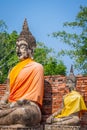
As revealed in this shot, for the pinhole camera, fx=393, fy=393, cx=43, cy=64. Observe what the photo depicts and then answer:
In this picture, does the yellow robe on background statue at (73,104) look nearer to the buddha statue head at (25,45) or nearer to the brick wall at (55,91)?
the brick wall at (55,91)

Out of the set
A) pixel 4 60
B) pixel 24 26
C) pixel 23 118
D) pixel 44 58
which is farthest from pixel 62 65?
pixel 23 118

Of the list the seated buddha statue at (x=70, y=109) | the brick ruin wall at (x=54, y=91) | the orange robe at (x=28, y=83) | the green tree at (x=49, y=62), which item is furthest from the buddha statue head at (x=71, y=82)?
the green tree at (x=49, y=62)

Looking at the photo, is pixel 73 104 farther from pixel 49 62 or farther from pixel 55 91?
pixel 49 62

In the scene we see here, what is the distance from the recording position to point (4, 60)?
733 inches

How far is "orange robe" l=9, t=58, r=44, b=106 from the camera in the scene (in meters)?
6.29

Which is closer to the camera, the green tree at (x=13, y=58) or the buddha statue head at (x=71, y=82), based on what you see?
the buddha statue head at (x=71, y=82)

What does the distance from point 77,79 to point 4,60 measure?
40.4 ft

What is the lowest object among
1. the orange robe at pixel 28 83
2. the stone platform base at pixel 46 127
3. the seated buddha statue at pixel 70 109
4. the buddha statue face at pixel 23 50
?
the stone platform base at pixel 46 127

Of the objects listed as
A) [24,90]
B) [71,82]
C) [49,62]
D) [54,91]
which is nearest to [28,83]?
[24,90]

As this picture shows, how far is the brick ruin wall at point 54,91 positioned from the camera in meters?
6.53

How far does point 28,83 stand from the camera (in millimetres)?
6402

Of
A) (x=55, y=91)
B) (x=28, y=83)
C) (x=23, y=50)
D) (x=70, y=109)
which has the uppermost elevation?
(x=23, y=50)

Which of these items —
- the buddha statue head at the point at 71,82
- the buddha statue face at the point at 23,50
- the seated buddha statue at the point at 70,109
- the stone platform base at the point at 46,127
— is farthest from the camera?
the buddha statue face at the point at 23,50

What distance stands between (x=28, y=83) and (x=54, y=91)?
1.73 ft
